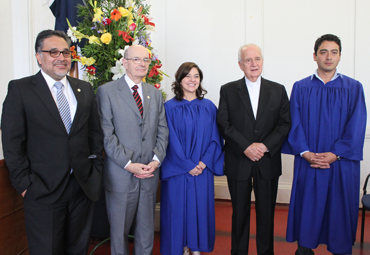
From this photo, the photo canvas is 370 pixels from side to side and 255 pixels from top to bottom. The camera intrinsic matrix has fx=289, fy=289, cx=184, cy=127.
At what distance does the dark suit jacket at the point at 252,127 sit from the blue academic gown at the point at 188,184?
0.54 ft

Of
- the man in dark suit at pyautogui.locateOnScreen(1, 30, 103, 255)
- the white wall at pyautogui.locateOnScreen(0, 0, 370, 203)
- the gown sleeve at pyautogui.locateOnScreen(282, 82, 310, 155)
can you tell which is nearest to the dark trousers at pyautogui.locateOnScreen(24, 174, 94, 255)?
the man in dark suit at pyautogui.locateOnScreen(1, 30, 103, 255)

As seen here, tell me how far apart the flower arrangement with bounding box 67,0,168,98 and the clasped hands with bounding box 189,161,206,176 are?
1.08 meters

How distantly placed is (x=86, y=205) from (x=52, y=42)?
1.13 m

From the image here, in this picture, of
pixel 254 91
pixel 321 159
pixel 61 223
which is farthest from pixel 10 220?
pixel 321 159

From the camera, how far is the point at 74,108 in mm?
1971

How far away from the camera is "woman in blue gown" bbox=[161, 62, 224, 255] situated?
8.20 feet

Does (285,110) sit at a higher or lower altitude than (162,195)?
higher

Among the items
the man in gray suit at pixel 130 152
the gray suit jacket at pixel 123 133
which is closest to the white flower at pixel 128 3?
the man in gray suit at pixel 130 152

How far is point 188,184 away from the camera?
8.27 ft

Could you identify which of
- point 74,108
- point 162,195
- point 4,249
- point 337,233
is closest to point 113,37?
point 74,108

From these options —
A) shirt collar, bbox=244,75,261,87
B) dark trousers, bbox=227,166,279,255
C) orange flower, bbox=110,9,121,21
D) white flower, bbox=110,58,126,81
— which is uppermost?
orange flower, bbox=110,9,121,21

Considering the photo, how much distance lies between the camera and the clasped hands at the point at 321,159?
2.37 meters

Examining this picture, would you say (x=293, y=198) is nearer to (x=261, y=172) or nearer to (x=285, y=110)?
(x=261, y=172)

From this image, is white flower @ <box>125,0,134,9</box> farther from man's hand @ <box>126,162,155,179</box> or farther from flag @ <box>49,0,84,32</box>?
man's hand @ <box>126,162,155,179</box>
